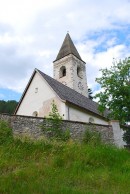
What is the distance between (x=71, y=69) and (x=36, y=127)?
80.8ft

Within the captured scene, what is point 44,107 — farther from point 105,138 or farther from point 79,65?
point 79,65

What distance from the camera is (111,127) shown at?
56.2ft

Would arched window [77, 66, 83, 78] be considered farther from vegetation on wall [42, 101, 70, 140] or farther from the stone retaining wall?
vegetation on wall [42, 101, 70, 140]

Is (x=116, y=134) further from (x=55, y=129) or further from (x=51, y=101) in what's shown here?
(x=51, y=101)

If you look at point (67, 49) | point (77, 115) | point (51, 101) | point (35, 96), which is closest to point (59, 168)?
point (77, 115)

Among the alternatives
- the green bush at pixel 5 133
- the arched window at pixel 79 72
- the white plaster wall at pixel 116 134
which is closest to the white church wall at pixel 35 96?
the white plaster wall at pixel 116 134

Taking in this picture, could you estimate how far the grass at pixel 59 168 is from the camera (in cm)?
723

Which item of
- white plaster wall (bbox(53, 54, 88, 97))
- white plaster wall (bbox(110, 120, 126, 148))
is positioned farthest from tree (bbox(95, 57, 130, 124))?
white plaster wall (bbox(53, 54, 88, 97))

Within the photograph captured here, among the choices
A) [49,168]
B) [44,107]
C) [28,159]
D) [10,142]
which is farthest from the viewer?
[44,107]

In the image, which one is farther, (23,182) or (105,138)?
(105,138)

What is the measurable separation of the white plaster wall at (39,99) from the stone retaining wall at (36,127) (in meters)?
6.32

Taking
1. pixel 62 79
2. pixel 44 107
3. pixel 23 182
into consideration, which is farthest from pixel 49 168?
pixel 62 79

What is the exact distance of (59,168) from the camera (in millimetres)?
9281

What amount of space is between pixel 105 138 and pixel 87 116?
827cm
